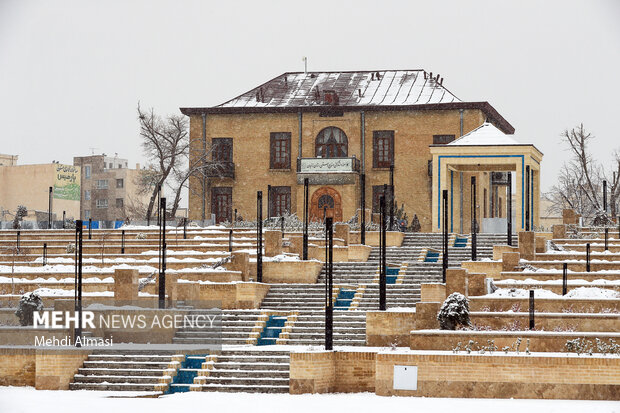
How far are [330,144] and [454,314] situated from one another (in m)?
31.5

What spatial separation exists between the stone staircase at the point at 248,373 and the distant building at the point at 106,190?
77394 millimetres

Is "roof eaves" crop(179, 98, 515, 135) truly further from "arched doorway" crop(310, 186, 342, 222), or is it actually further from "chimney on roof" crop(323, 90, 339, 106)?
"arched doorway" crop(310, 186, 342, 222)

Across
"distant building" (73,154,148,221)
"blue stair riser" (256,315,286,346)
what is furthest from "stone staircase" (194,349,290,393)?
"distant building" (73,154,148,221)

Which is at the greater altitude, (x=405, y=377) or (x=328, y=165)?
(x=328, y=165)

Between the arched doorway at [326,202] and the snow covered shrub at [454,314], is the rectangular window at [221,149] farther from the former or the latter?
the snow covered shrub at [454,314]

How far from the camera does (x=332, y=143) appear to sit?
5678cm

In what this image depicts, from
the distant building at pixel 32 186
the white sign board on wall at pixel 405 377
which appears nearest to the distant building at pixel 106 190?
the distant building at pixel 32 186

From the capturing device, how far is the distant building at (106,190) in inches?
4097

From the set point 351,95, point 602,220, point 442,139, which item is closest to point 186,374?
point 602,220

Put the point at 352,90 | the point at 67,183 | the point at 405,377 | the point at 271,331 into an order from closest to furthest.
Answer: the point at 405,377, the point at 271,331, the point at 352,90, the point at 67,183

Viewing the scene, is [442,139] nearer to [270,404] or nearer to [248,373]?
[248,373]

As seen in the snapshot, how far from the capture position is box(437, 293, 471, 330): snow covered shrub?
25.9 metres

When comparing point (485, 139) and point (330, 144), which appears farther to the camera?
point (330, 144)

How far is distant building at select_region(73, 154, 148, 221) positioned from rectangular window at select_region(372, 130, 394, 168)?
A: 50.0 metres
